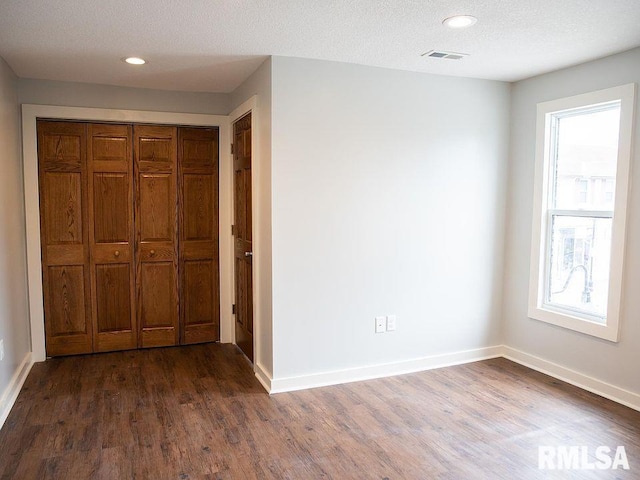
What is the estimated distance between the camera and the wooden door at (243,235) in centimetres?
399

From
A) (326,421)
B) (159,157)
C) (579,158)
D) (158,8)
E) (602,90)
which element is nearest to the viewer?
(158,8)

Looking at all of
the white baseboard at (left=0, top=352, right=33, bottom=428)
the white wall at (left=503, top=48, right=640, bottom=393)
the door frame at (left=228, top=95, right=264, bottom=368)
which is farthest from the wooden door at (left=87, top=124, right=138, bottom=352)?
the white wall at (left=503, top=48, right=640, bottom=393)

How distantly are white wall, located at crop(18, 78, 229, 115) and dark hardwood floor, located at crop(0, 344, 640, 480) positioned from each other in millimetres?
2174

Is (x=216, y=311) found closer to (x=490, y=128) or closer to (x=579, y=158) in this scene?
(x=490, y=128)

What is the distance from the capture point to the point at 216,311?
4.70m

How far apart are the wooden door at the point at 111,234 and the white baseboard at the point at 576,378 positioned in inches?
132

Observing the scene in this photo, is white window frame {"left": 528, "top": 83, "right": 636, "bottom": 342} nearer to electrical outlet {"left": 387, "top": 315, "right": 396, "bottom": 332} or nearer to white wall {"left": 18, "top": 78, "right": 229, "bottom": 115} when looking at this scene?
electrical outlet {"left": 387, "top": 315, "right": 396, "bottom": 332}

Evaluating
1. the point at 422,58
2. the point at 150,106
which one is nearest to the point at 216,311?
the point at 150,106

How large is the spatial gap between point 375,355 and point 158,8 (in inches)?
107

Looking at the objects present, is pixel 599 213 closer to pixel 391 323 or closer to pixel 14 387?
pixel 391 323

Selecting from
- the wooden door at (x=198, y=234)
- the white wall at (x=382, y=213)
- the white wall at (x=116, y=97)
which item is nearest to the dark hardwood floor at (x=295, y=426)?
the white wall at (x=382, y=213)

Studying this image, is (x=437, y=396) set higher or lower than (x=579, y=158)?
lower

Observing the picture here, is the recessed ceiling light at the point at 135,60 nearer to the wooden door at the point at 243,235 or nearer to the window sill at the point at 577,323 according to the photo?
Answer: the wooden door at the point at 243,235

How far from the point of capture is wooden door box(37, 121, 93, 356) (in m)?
4.11
